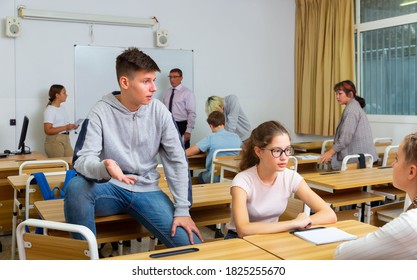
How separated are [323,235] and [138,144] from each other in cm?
99

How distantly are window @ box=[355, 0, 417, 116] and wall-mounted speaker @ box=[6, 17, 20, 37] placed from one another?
4.71 m

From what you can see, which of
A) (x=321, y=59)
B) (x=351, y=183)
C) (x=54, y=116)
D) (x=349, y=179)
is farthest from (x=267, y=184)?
(x=321, y=59)

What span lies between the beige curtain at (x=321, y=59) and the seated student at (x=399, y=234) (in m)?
5.73

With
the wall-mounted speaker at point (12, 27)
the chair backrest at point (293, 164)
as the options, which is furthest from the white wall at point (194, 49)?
the chair backrest at point (293, 164)

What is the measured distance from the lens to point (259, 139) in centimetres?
222

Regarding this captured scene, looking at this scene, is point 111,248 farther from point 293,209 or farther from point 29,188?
point 293,209

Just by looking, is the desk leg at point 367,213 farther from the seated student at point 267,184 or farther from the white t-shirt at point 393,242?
the white t-shirt at point 393,242

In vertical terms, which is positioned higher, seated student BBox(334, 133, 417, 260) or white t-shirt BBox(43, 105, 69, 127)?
white t-shirt BBox(43, 105, 69, 127)

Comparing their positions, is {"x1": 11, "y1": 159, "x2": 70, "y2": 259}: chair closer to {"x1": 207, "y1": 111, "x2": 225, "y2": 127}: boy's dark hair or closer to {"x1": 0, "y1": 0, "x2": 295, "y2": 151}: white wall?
{"x1": 207, "y1": 111, "x2": 225, "y2": 127}: boy's dark hair

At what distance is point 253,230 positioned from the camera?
1949mm

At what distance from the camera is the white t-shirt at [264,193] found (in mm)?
2184

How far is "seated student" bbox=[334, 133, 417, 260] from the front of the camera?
128 centimetres

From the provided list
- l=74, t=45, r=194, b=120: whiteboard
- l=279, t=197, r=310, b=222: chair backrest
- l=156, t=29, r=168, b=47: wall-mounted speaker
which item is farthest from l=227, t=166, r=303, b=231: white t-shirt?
l=156, t=29, r=168, b=47: wall-mounted speaker
